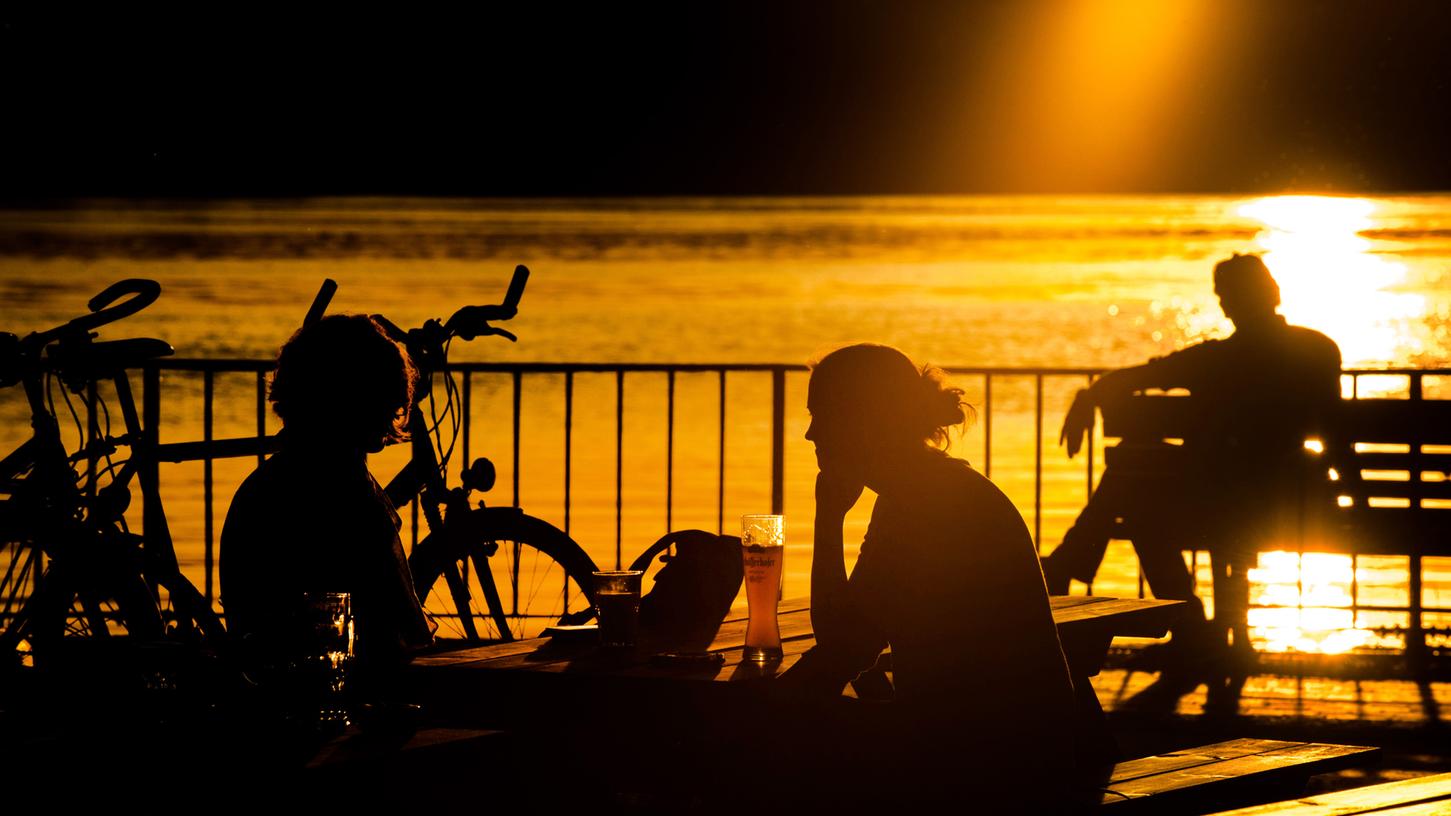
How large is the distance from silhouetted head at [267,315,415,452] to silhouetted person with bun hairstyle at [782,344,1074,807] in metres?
1.21

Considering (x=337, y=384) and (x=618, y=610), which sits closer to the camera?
(x=618, y=610)

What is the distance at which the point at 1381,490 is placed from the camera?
8.63m

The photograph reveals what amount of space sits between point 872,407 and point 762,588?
2.09ft

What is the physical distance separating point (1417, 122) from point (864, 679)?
9205 cm

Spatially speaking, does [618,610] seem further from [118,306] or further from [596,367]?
[596,367]

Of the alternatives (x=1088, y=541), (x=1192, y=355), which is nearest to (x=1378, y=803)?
(x=1088, y=541)

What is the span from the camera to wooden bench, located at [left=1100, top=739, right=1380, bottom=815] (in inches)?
164

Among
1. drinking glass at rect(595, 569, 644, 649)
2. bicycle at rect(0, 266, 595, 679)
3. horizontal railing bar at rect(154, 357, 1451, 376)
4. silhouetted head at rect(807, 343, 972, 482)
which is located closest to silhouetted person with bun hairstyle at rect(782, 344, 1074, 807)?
silhouetted head at rect(807, 343, 972, 482)

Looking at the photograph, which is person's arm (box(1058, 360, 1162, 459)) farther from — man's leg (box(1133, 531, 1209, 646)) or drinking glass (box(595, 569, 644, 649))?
drinking glass (box(595, 569, 644, 649))

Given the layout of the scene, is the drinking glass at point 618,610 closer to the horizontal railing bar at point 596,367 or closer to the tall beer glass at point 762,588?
the tall beer glass at point 762,588

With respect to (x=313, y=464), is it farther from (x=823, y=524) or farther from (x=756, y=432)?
(x=756, y=432)

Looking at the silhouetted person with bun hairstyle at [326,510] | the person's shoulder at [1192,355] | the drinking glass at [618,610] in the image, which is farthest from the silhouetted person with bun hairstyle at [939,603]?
the person's shoulder at [1192,355]

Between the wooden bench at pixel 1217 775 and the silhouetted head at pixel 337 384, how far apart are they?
188cm

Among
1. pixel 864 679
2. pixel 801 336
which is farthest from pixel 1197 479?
pixel 801 336
